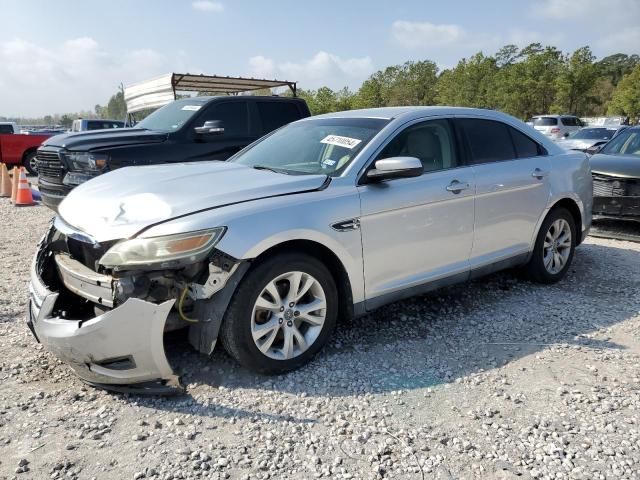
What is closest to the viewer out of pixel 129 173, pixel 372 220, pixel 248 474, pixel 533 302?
pixel 248 474

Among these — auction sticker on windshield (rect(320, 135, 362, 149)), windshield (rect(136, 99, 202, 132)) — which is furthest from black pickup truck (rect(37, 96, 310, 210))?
auction sticker on windshield (rect(320, 135, 362, 149))

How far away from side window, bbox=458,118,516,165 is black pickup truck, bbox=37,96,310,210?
382cm

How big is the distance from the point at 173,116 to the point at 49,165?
74.1 inches

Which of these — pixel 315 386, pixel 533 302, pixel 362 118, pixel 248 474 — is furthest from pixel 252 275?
pixel 533 302

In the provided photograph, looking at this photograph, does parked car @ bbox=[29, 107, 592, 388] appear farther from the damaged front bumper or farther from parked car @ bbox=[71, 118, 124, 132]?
parked car @ bbox=[71, 118, 124, 132]

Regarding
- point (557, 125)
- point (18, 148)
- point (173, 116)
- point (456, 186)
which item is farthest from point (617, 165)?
point (557, 125)

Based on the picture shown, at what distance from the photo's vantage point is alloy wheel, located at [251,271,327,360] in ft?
10.4

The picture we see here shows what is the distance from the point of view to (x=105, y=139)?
7027 millimetres

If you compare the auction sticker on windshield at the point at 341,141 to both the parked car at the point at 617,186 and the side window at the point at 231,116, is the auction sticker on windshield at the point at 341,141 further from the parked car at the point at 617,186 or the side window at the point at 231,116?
the parked car at the point at 617,186

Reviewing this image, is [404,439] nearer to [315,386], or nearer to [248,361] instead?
[315,386]

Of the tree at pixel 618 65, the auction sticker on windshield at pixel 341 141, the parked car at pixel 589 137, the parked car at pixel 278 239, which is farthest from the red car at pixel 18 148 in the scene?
the tree at pixel 618 65

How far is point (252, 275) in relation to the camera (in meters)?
3.07

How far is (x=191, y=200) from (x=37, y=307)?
1.14m

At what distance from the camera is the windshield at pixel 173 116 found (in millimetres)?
7727
